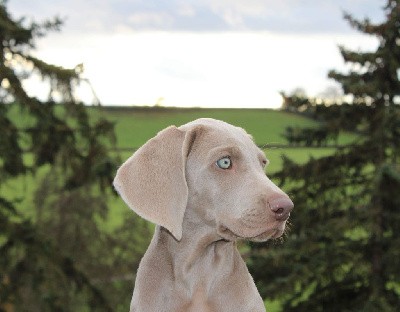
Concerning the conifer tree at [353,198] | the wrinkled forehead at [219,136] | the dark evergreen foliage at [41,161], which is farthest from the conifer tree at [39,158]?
the wrinkled forehead at [219,136]

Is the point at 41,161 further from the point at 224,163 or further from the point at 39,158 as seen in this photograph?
the point at 224,163

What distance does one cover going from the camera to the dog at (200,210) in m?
4.74

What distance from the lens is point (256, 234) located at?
15.7 feet

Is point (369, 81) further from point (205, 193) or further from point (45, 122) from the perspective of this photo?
point (205, 193)

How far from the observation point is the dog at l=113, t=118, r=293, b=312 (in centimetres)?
474

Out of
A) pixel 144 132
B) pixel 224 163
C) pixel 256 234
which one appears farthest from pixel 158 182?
pixel 144 132

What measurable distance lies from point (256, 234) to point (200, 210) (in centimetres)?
35

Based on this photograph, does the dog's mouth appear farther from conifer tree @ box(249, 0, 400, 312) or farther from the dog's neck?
conifer tree @ box(249, 0, 400, 312)

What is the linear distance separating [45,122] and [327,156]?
4.99m

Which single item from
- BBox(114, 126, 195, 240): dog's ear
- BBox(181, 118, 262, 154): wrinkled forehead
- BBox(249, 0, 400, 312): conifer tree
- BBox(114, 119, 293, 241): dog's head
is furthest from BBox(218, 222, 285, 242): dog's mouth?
BBox(249, 0, 400, 312): conifer tree

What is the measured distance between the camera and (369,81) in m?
15.2

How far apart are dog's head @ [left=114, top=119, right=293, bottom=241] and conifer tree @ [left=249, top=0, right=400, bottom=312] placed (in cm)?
963

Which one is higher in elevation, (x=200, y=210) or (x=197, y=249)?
(x=200, y=210)

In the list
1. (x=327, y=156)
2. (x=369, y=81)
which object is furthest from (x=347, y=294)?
(x=369, y=81)
